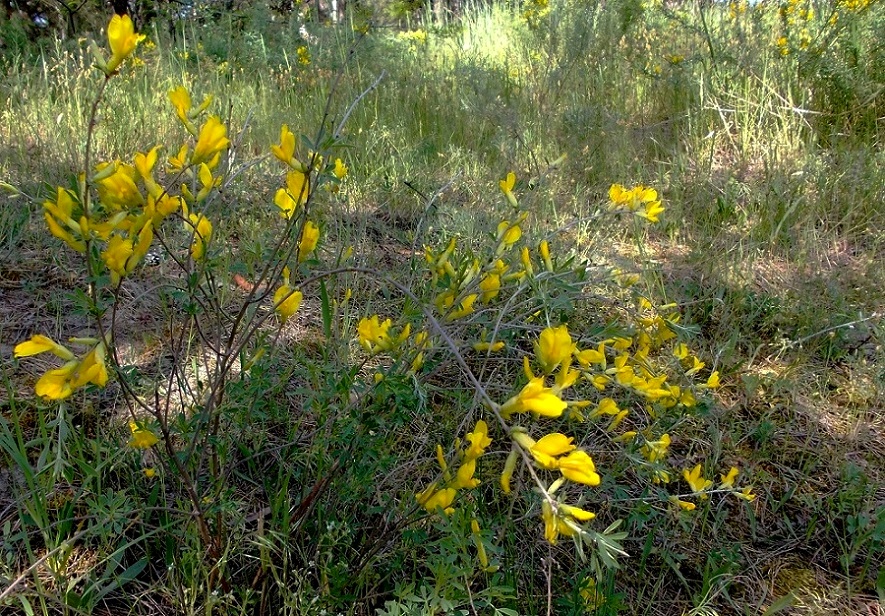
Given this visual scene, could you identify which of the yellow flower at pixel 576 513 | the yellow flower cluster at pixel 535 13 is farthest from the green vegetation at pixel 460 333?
the yellow flower cluster at pixel 535 13

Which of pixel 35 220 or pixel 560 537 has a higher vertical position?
pixel 35 220

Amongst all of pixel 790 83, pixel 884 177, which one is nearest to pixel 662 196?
pixel 884 177

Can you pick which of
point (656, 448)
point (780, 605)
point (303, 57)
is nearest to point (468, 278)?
point (656, 448)

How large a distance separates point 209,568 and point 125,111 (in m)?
2.70

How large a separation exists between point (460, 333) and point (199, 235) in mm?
639

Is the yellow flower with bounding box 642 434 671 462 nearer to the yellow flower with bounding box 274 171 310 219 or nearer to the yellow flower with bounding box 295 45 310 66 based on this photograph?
the yellow flower with bounding box 274 171 310 219

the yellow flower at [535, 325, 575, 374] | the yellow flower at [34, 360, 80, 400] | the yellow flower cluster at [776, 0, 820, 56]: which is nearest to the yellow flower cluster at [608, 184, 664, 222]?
the yellow flower at [535, 325, 575, 374]

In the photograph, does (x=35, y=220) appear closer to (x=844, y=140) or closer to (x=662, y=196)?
(x=662, y=196)

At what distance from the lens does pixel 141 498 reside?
135cm

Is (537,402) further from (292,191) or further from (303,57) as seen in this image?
(303,57)

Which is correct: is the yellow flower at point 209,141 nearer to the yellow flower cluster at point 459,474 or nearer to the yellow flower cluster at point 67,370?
the yellow flower cluster at point 67,370

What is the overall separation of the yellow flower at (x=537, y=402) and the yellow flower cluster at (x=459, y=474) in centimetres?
12

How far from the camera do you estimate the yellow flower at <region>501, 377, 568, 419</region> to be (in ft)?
2.52

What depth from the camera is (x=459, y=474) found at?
3.15 feet
